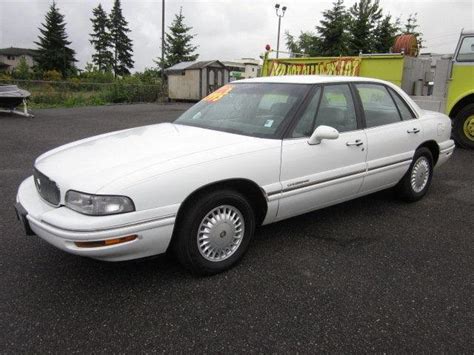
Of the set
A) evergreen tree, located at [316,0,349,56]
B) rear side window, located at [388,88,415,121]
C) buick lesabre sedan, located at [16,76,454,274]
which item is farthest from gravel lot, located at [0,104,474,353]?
evergreen tree, located at [316,0,349,56]

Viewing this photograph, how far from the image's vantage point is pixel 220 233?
2.92 metres

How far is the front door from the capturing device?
3223mm

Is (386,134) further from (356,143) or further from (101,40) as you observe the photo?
(101,40)

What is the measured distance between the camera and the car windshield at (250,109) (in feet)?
11.0

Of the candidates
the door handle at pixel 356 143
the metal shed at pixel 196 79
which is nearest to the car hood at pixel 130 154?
the door handle at pixel 356 143

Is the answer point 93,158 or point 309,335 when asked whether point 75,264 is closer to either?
point 93,158

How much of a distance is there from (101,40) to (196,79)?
47852 mm

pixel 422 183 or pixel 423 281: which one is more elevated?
pixel 422 183

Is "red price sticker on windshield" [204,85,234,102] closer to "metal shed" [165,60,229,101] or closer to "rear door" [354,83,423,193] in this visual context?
"rear door" [354,83,423,193]

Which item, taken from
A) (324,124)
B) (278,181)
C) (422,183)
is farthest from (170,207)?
(422,183)

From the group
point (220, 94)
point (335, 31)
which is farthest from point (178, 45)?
point (220, 94)

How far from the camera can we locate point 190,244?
276cm

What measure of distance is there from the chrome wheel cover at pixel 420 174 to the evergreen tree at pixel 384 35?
2954 centimetres

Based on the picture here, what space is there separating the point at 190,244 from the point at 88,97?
838 inches
